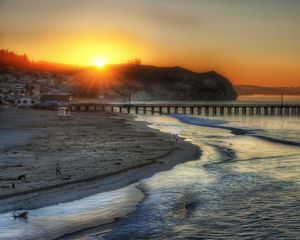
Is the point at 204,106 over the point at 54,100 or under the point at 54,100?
under

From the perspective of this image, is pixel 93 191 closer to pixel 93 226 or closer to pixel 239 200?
pixel 93 226

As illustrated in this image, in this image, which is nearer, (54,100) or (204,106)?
(204,106)

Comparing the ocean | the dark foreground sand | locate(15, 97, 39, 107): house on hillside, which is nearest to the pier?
locate(15, 97, 39, 107): house on hillside

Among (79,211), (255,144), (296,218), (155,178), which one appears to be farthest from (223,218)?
(255,144)

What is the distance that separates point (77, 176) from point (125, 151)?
825cm

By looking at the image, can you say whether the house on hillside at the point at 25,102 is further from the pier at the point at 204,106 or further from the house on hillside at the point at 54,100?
the pier at the point at 204,106

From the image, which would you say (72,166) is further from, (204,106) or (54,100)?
(54,100)

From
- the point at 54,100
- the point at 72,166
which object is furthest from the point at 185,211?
the point at 54,100

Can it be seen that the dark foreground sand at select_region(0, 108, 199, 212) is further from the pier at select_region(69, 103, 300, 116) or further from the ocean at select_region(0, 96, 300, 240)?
the pier at select_region(69, 103, 300, 116)

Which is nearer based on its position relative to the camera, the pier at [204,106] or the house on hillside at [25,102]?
the pier at [204,106]

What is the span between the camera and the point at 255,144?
3481 cm

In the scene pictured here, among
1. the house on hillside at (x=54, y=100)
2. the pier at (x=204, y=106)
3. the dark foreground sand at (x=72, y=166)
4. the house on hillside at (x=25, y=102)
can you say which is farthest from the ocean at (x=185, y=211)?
the house on hillside at (x=25, y=102)

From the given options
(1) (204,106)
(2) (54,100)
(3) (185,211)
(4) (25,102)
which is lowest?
(3) (185,211)

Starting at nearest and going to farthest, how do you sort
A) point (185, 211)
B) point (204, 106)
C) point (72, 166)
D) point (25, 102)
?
point (185, 211) < point (72, 166) < point (204, 106) < point (25, 102)
